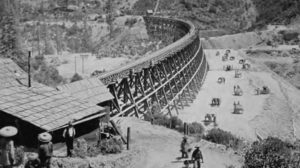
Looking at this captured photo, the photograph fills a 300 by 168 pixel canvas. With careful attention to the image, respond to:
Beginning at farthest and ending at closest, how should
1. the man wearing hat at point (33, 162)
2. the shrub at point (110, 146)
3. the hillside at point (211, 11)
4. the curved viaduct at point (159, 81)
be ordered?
the hillside at point (211, 11)
the curved viaduct at point (159, 81)
the shrub at point (110, 146)
the man wearing hat at point (33, 162)

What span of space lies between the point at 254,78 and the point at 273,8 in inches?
2186

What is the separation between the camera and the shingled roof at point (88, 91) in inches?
669

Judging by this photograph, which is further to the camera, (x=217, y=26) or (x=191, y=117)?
(x=217, y=26)

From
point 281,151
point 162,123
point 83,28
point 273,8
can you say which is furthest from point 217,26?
point 281,151

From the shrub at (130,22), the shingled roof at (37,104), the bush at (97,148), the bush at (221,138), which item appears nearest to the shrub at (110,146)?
the bush at (97,148)

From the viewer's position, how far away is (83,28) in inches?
3214

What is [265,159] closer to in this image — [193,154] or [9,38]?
[193,154]

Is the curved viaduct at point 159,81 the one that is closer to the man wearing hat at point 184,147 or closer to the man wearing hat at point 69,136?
the man wearing hat at point 184,147

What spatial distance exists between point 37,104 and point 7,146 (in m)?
3.76

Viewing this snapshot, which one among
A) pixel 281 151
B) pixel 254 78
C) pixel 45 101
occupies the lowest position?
pixel 254 78

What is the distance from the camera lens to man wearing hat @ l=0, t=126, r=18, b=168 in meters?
9.73

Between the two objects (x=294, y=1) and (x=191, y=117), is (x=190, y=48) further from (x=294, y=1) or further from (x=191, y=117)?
(x=294, y=1)

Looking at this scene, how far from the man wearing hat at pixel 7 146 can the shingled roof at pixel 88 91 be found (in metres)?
6.49

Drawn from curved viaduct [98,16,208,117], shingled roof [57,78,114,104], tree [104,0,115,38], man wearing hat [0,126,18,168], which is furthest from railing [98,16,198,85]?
tree [104,0,115,38]
